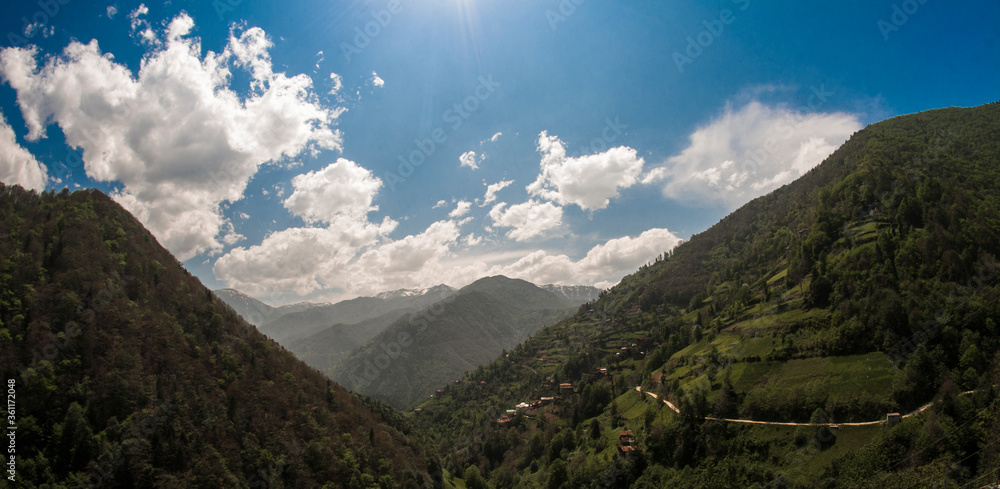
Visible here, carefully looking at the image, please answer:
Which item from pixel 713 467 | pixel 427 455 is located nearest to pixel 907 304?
pixel 713 467

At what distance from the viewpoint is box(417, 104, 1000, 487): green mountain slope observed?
50.2m

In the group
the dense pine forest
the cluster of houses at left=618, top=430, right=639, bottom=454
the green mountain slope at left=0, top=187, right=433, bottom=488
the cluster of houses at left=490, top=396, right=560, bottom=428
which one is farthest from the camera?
the cluster of houses at left=490, top=396, right=560, bottom=428

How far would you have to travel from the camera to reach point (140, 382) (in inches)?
2410

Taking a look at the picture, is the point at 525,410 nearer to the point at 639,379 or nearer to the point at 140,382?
the point at 639,379

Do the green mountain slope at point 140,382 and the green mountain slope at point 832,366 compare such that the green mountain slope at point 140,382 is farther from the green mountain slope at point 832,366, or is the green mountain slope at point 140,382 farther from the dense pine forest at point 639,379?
the green mountain slope at point 832,366

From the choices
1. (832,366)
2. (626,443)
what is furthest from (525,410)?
(832,366)

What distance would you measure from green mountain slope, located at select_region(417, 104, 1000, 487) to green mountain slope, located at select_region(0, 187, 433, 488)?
1820 inches

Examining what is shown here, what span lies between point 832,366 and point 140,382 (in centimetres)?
11478

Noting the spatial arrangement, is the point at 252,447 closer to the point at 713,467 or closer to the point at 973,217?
the point at 713,467

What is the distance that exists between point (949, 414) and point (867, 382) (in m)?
9.57

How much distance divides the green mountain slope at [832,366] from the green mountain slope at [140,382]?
152 feet

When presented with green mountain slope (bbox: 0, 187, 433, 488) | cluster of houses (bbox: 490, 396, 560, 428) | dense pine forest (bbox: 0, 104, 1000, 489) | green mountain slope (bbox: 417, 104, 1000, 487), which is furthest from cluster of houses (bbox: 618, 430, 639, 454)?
cluster of houses (bbox: 490, 396, 560, 428)

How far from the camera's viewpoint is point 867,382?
5769 centimetres

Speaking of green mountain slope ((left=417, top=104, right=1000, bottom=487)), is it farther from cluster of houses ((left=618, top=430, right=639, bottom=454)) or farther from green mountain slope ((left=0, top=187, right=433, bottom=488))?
green mountain slope ((left=0, top=187, right=433, bottom=488))
